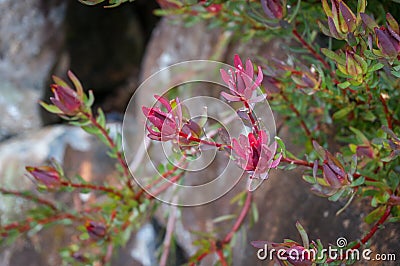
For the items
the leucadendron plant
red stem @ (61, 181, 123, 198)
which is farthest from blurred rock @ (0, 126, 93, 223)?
red stem @ (61, 181, 123, 198)

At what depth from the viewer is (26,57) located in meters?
2.56

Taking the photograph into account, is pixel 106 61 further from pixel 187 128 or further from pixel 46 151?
pixel 187 128

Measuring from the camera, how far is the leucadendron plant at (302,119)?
1.97ft

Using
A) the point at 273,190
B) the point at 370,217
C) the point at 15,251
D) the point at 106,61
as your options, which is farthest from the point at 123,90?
the point at 370,217

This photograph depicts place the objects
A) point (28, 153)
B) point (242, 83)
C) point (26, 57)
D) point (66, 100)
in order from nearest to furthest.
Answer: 1. point (242, 83)
2. point (66, 100)
3. point (28, 153)
4. point (26, 57)

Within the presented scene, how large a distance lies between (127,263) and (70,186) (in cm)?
56

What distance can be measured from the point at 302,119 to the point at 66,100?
1.36 ft

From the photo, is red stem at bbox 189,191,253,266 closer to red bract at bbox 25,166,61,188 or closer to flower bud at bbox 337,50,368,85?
red bract at bbox 25,166,61,188

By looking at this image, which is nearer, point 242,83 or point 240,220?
point 242,83

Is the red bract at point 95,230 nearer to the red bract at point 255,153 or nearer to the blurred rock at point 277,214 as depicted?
the blurred rock at point 277,214

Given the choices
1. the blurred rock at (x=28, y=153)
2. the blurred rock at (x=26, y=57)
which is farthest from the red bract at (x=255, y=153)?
the blurred rock at (x=26, y=57)

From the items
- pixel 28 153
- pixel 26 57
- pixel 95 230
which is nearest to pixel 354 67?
pixel 95 230

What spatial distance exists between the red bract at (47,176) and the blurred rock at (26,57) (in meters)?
1.63

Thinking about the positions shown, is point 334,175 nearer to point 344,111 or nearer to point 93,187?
point 344,111
